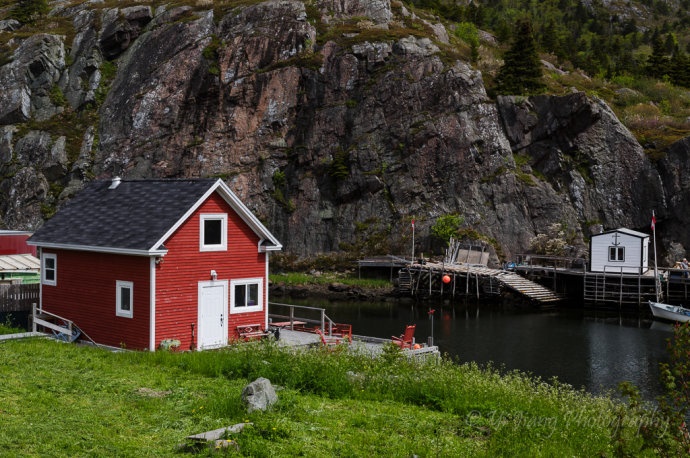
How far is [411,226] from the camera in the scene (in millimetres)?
71562

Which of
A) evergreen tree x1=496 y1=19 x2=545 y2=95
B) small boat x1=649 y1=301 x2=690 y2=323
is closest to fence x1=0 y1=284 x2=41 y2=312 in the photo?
small boat x1=649 y1=301 x2=690 y2=323

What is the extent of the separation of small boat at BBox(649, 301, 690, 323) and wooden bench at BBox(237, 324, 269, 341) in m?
31.7

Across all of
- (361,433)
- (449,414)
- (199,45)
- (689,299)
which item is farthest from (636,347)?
(199,45)

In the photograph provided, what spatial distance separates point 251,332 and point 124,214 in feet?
23.5

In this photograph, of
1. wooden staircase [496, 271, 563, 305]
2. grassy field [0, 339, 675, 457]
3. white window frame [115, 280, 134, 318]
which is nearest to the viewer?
grassy field [0, 339, 675, 457]

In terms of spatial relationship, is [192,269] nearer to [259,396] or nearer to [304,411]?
[259,396]

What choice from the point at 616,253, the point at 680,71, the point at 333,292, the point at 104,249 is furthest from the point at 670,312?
the point at 680,71

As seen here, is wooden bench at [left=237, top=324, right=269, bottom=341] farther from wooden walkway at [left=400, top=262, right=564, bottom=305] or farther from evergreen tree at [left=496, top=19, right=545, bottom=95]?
evergreen tree at [left=496, top=19, right=545, bottom=95]

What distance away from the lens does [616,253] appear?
60.6 metres

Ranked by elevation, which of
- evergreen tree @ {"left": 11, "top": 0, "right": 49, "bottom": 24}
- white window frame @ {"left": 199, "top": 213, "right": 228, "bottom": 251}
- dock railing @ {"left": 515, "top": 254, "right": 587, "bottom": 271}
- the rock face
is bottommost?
dock railing @ {"left": 515, "top": 254, "right": 587, "bottom": 271}

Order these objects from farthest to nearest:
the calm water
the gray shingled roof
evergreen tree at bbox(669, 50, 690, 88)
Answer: evergreen tree at bbox(669, 50, 690, 88) < the calm water < the gray shingled roof

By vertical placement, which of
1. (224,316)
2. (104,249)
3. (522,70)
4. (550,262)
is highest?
(522,70)

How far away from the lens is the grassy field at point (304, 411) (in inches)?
527

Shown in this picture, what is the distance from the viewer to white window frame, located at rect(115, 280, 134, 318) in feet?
90.1
